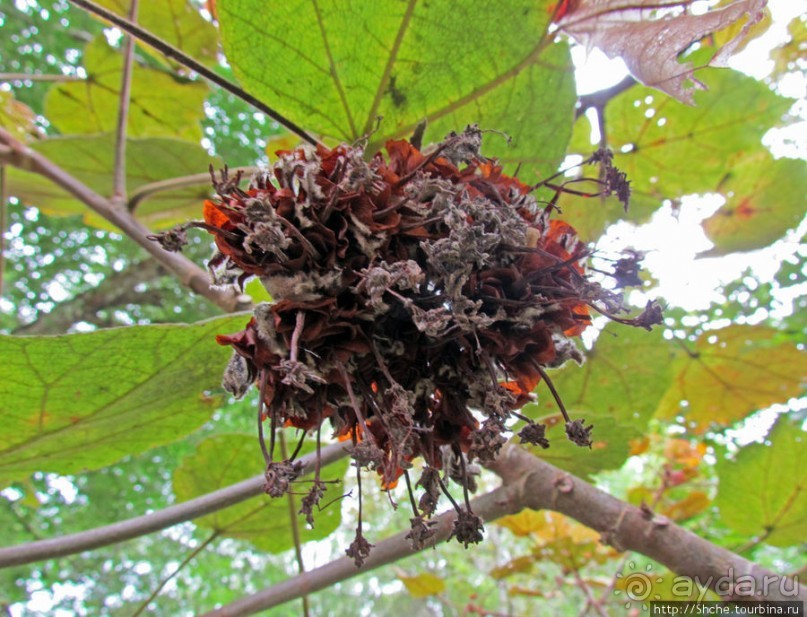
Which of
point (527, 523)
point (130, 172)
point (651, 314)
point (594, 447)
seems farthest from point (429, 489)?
point (527, 523)

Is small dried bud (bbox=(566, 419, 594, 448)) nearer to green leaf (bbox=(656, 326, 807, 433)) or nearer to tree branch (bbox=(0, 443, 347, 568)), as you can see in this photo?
tree branch (bbox=(0, 443, 347, 568))

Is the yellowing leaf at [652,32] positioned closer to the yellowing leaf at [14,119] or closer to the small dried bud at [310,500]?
the small dried bud at [310,500]

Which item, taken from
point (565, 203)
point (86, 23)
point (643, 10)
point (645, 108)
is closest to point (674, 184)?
point (645, 108)

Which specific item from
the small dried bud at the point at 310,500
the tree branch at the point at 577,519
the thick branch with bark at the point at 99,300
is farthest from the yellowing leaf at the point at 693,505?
the thick branch with bark at the point at 99,300

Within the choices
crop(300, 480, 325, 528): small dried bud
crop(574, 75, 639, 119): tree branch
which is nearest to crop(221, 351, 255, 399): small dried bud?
crop(300, 480, 325, 528): small dried bud

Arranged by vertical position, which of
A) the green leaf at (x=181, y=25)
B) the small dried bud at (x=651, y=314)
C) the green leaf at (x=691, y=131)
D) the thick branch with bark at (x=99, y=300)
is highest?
the thick branch with bark at (x=99, y=300)
